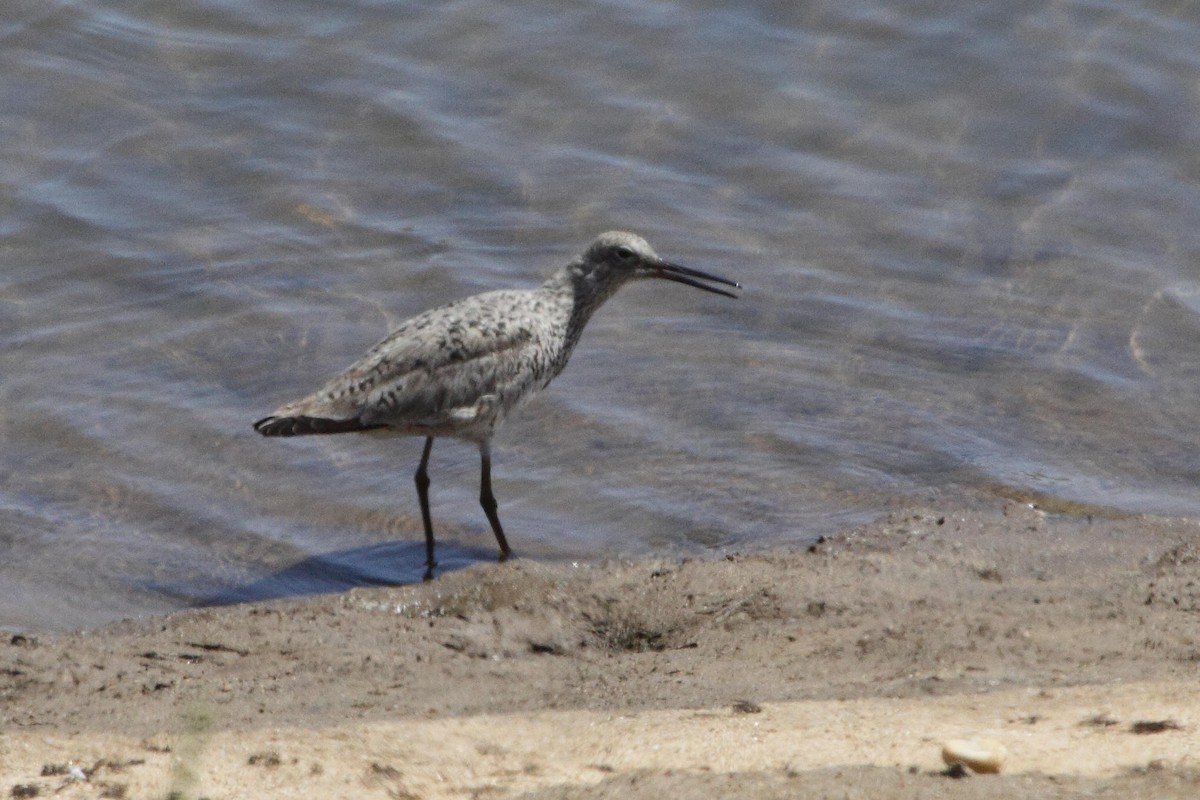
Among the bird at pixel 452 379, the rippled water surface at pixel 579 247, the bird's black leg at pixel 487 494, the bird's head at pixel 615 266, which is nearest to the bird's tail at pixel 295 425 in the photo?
the bird at pixel 452 379

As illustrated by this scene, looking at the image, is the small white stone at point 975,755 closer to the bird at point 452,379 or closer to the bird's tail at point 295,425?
the bird at point 452,379

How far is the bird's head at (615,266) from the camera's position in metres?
7.87

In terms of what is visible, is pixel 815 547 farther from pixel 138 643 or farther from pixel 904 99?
pixel 904 99

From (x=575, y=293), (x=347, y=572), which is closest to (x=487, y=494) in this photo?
(x=347, y=572)

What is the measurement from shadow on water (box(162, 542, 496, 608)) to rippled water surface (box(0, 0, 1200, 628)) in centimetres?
2

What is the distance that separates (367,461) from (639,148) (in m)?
3.54

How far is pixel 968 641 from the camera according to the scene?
5.47 meters

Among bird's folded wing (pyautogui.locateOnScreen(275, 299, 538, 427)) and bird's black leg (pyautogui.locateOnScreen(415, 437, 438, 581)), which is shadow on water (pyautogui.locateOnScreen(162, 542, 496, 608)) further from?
bird's folded wing (pyautogui.locateOnScreen(275, 299, 538, 427))

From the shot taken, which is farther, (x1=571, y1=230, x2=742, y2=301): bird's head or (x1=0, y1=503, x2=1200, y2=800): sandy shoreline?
(x1=571, y1=230, x2=742, y2=301): bird's head

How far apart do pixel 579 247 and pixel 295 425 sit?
3211mm

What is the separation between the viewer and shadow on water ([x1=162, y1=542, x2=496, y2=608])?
6.76 meters

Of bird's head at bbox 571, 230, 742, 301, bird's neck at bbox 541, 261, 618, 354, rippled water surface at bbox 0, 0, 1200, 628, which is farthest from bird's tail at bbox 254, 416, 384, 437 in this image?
bird's head at bbox 571, 230, 742, 301

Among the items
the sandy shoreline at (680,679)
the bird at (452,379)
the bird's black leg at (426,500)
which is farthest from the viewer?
the bird's black leg at (426,500)

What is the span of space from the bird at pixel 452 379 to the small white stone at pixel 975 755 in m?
3.05
